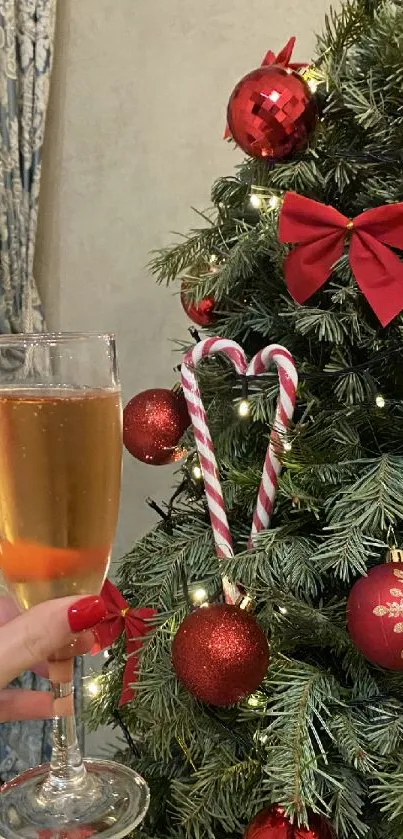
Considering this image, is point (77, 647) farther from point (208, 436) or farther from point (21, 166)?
point (21, 166)

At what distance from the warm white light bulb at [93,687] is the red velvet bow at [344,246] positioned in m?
0.59

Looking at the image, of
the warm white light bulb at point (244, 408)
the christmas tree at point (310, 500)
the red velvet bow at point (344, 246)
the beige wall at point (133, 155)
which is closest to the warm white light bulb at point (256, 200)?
the christmas tree at point (310, 500)

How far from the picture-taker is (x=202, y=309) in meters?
1.01

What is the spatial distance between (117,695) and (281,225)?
628 millimetres

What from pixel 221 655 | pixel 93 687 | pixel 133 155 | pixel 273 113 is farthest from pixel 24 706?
pixel 133 155

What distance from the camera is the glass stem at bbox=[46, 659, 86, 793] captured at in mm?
554

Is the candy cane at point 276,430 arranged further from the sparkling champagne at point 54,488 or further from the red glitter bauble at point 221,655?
the sparkling champagne at point 54,488

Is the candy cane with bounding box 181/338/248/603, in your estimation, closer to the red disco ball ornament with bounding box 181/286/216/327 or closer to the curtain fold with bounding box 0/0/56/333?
the red disco ball ornament with bounding box 181/286/216/327

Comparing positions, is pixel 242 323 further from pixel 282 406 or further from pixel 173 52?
pixel 173 52

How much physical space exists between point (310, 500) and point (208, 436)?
0.50 feet

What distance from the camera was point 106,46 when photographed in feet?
5.60

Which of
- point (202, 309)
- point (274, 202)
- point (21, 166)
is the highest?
point (21, 166)

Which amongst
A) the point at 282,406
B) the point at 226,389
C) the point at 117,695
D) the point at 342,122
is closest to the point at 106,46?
the point at 342,122

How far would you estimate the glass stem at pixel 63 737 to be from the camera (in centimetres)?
55
